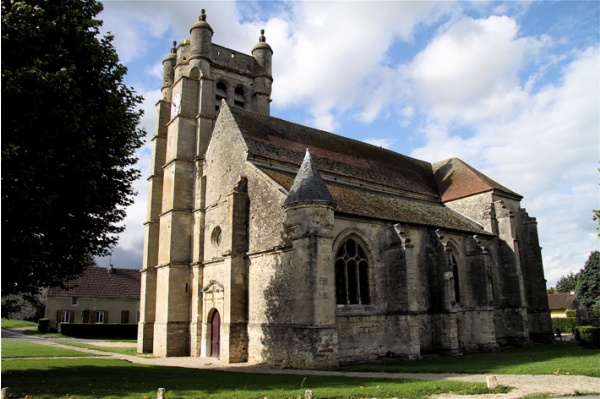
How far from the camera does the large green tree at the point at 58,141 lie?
38.2ft

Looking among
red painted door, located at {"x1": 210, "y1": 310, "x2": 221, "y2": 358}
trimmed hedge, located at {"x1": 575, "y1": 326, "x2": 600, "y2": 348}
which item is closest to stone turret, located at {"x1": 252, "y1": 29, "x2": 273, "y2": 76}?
red painted door, located at {"x1": 210, "y1": 310, "x2": 221, "y2": 358}

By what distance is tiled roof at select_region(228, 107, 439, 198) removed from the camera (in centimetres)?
2345

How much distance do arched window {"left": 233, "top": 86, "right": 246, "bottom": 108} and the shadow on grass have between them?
61.8ft

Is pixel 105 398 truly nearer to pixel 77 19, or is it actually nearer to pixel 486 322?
pixel 77 19

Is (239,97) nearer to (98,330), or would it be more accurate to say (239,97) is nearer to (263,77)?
(263,77)

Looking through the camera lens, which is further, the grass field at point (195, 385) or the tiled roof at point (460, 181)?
the tiled roof at point (460, 181)

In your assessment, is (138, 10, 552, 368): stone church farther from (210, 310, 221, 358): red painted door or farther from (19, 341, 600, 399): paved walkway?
(19, 341, 600, 399): paved walkway

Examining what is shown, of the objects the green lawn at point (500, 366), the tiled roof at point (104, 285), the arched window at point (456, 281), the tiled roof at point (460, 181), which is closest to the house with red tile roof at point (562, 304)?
the tiled roof at point (460, 181)

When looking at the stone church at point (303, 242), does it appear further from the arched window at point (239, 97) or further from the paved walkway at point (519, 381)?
the paved walkway at point (519, 381)

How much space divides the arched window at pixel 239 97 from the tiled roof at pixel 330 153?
14.9ft

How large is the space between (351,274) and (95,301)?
33635 millimetres

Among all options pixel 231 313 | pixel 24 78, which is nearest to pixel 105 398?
pixel 24 78

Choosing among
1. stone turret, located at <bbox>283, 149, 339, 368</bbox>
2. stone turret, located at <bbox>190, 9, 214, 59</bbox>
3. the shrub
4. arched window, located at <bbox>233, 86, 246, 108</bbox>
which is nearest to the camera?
stone turret, located at <bbox>283, 149, 339, 368</bbox>

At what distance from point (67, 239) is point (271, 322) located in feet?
27.3
